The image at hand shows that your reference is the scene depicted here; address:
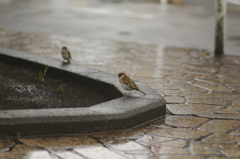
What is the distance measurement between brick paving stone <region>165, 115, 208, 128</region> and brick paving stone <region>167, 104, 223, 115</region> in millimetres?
182

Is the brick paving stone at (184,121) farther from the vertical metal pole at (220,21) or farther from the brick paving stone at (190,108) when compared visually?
the vertical metal pole at (220,21)

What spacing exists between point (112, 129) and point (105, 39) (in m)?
6.94

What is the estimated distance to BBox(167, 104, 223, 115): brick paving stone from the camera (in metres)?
4.75

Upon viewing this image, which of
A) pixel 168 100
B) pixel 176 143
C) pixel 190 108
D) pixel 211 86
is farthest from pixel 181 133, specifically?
pixel 211 86

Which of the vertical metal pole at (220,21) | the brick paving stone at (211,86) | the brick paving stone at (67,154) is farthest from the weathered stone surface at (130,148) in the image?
the vertical metal pole at (220,21)

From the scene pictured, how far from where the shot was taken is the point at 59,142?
368 centimetres

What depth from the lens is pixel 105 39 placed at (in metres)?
10.7

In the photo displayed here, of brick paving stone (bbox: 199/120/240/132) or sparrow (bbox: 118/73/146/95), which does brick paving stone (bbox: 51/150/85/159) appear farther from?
brick paving stone (bbox: 199/120/240/132)

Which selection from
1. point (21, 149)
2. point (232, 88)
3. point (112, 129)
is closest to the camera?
point (21, 149)

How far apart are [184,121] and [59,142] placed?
150cm

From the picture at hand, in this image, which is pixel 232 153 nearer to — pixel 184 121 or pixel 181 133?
pixel 181 133

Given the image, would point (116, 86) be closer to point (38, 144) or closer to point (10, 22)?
point (38, 144)

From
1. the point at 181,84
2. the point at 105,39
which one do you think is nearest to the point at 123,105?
the point at 181,84

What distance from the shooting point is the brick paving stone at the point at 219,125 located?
4145 mm
